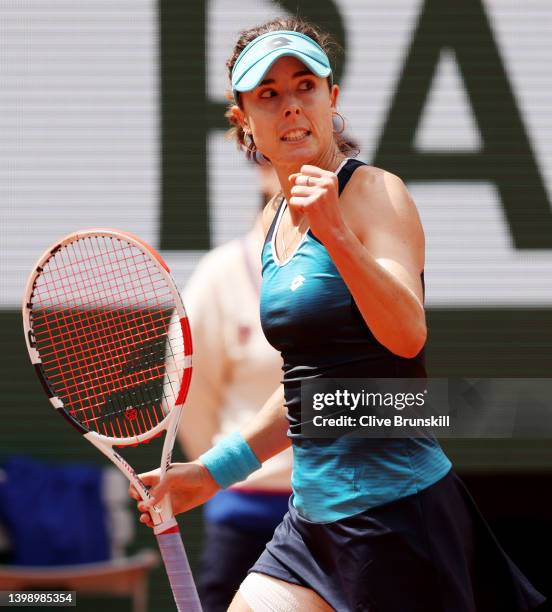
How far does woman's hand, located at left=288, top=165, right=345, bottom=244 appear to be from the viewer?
234cm

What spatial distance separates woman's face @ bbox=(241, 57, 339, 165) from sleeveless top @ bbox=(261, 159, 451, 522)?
9 cm

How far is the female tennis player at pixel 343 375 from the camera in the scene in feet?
8.09

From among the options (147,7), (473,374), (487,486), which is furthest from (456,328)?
(147,7)

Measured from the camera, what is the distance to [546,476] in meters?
5.75

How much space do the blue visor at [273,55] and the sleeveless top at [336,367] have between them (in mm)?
217

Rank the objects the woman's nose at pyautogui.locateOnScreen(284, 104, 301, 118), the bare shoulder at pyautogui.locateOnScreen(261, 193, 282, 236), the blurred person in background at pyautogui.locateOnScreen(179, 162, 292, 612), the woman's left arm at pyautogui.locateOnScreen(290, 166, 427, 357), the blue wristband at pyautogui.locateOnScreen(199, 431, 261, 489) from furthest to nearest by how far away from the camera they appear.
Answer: the blurred person in background at pyautogui.locateOnScreen(179, 162, 292, 612)
the bare shoulder at pyautogui.locateOnScreen(261, 193, 282, 236)
the blue wristband at pyautogui.locateOnScreen(199, 431, 261, 489)
the woman's nose at pyautogui.locateOnScreen(284, 104, 301, 118)
the woman's left arm at pyautogui.locateOnScreen(290, 166, 427, 357)

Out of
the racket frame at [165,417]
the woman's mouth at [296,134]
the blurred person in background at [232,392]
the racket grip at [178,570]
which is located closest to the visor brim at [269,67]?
the woman's mouth at [296,134]

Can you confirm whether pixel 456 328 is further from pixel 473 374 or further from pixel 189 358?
pixel 189 358

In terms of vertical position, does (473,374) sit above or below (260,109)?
below

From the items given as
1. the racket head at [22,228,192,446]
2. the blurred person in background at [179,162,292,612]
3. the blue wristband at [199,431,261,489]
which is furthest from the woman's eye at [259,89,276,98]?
the blurred person in background at [179,162,292,612]

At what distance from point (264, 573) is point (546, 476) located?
3.23m

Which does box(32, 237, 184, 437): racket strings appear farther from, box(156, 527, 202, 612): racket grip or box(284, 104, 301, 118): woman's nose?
box(284, 104, 301, 118): woman's nose

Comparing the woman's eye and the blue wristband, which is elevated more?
the woman's eye

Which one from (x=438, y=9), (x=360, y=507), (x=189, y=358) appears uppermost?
(x=438, y=9)
